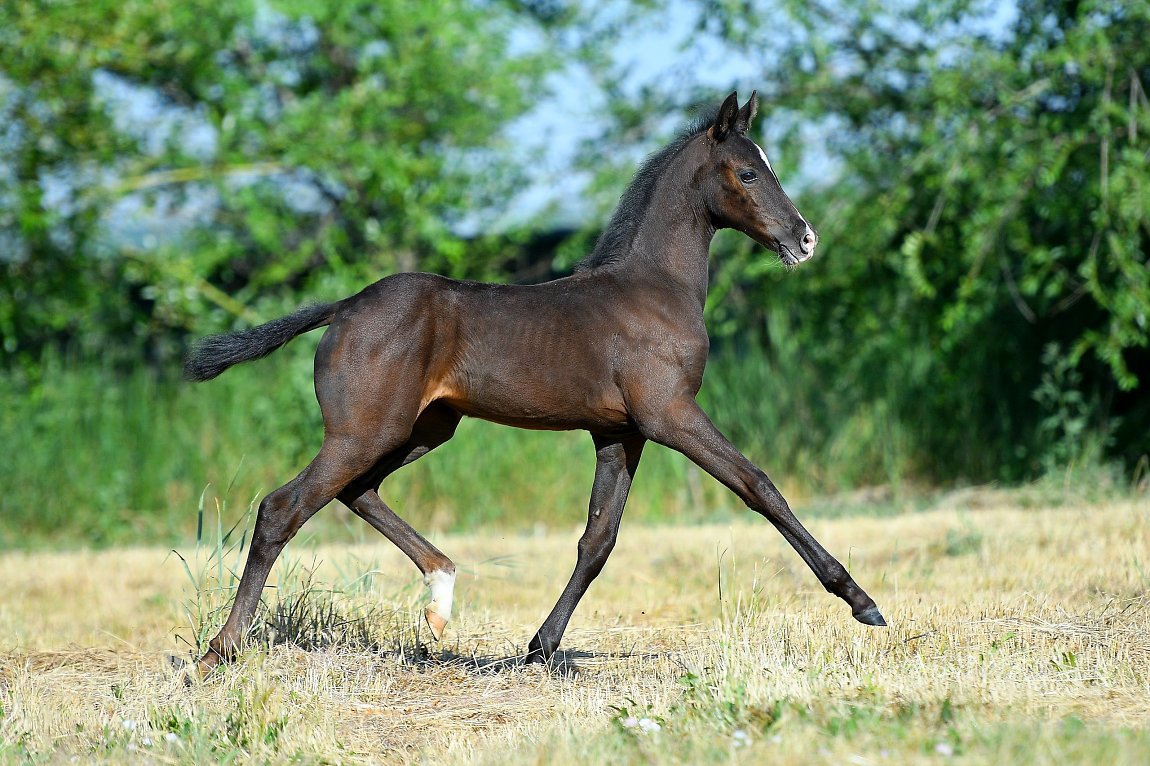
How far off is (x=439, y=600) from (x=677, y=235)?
1900 millimetres

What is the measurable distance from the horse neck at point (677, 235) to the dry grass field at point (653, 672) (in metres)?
1.28

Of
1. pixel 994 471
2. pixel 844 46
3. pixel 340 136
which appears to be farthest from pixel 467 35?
pixel 994 471

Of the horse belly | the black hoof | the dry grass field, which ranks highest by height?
the horse belly

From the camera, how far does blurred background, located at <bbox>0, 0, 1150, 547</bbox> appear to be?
421 inches

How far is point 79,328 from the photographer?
14.1m

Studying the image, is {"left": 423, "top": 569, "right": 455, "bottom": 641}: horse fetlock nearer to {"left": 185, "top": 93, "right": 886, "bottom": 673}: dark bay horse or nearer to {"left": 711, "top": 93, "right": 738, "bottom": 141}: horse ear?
{"left": 185, "top": 93, "right": 886, "bottom": 673}: dark bay horse

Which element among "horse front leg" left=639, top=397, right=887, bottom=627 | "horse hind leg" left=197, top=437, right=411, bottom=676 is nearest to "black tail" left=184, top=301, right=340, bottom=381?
"horse hind leg" left=197, top=437, right=411, bottom=676

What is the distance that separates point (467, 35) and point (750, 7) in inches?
163

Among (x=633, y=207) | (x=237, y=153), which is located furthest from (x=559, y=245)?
(x=633, y=207)

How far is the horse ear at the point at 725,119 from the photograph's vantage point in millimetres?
5461

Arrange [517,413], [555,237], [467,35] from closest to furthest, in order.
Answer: [517,413], [467,35], [555,237]

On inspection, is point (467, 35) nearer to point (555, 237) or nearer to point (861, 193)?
point (555, 237)

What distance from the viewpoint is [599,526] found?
5.65 metres

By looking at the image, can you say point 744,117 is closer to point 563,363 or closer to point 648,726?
point 563,363
